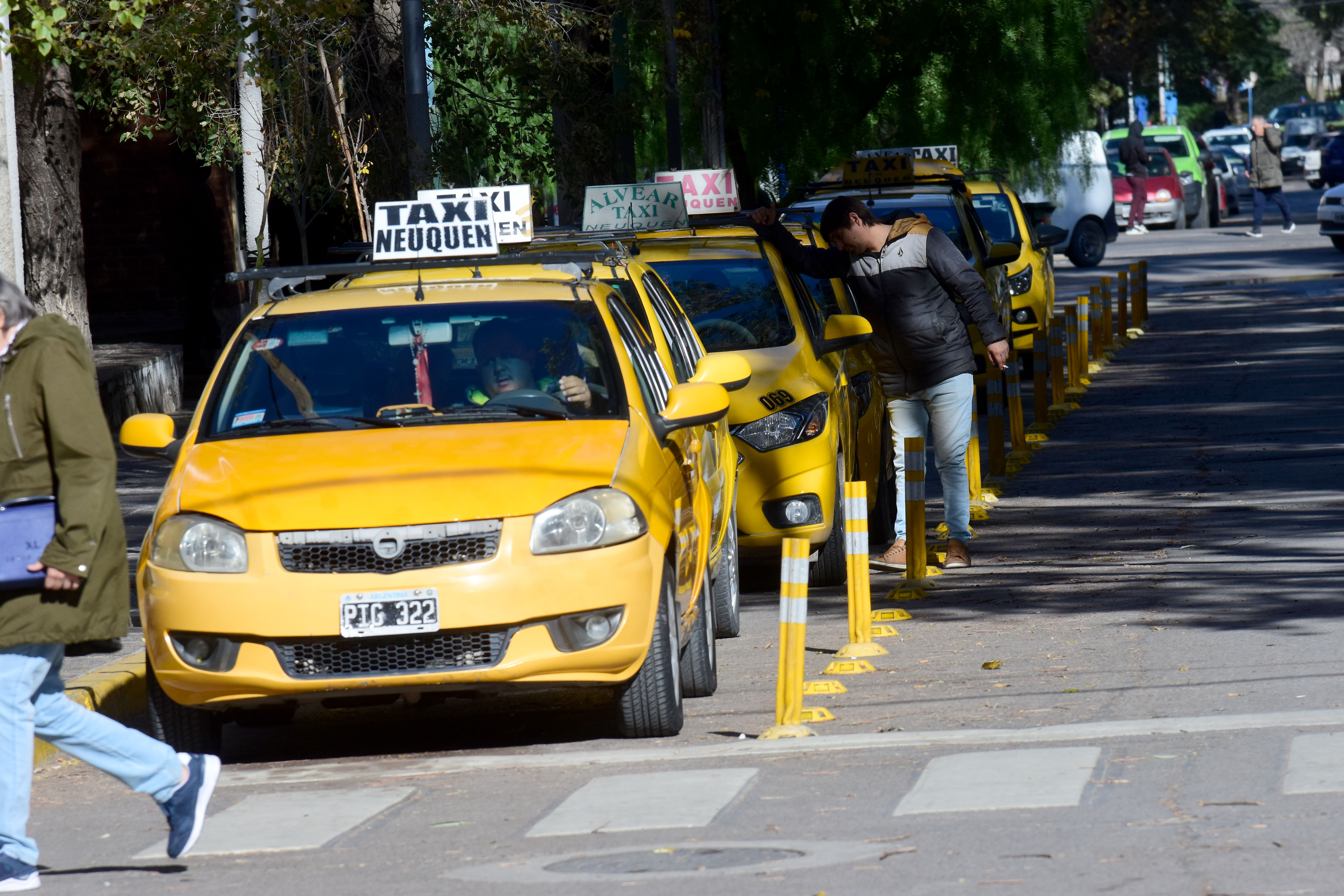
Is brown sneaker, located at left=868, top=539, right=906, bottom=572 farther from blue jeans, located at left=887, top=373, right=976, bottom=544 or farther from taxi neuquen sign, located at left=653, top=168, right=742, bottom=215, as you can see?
taxi neuquen sign, located at left=653, top=168, right=742, bottom=215

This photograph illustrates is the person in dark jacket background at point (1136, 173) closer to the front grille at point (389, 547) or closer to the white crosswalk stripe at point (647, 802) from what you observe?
the front grille at point (389, 547)

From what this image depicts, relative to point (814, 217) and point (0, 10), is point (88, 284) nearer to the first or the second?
point (814, 217)

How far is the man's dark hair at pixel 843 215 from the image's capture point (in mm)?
11555

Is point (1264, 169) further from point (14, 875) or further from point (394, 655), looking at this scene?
point (14, 875)

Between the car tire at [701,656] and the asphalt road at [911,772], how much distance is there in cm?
11

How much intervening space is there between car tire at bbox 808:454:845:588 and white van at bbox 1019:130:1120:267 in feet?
73.1

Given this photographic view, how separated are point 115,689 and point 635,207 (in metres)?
5.90

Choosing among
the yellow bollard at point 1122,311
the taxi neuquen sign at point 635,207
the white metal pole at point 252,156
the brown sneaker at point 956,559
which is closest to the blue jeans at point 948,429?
the brown sneaker at point 956,559

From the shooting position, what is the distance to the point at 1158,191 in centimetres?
4812

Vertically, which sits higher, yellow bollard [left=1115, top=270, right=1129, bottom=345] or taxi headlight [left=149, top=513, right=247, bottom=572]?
taxi headlight [left=149, top=513, right=247, bottom=572]

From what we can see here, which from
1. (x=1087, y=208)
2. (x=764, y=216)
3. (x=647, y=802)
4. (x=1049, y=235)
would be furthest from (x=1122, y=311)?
(x=647, y=802)

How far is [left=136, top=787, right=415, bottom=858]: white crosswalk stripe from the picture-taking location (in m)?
6.44

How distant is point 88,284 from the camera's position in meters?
30.8

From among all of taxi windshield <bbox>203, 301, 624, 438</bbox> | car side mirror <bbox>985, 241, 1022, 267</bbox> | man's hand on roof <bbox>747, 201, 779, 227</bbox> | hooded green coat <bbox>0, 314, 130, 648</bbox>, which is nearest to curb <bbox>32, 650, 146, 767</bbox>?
taxi windshield <bbox>203, 301, 624, 438</bbox>
